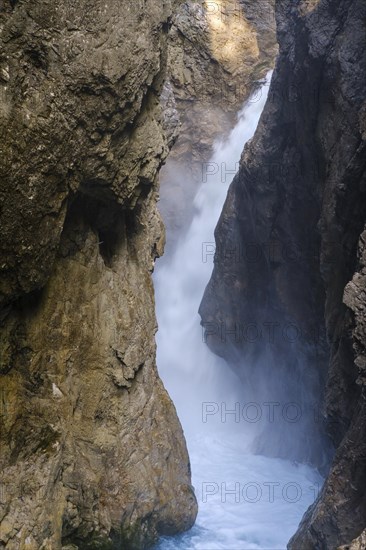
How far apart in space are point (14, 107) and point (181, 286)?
16.3 meters

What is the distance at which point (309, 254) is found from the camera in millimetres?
13250

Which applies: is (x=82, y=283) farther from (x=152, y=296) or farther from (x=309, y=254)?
(x=309, y=254)

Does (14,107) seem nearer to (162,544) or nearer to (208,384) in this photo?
(162,544)

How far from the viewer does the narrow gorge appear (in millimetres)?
6719

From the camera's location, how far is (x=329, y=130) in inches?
435

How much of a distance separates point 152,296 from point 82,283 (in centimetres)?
210

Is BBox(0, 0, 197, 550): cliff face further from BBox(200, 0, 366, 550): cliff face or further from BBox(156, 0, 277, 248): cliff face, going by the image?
BBox(156, 0, 277, 248): cliff face

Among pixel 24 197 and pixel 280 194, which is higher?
pixel 280 194

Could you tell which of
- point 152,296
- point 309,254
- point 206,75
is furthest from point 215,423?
point 206,75

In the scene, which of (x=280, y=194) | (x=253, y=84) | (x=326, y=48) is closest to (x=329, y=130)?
(x=326, y=48)

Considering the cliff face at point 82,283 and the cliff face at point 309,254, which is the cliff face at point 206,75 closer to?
the cliff face at point 309,254

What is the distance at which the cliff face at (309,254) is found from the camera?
852 cm

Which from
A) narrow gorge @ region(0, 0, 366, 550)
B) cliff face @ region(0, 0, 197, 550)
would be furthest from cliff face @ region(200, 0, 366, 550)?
cliff face @ region(0, 0, 197, 550)

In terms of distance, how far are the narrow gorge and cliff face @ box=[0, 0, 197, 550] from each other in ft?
0.09
